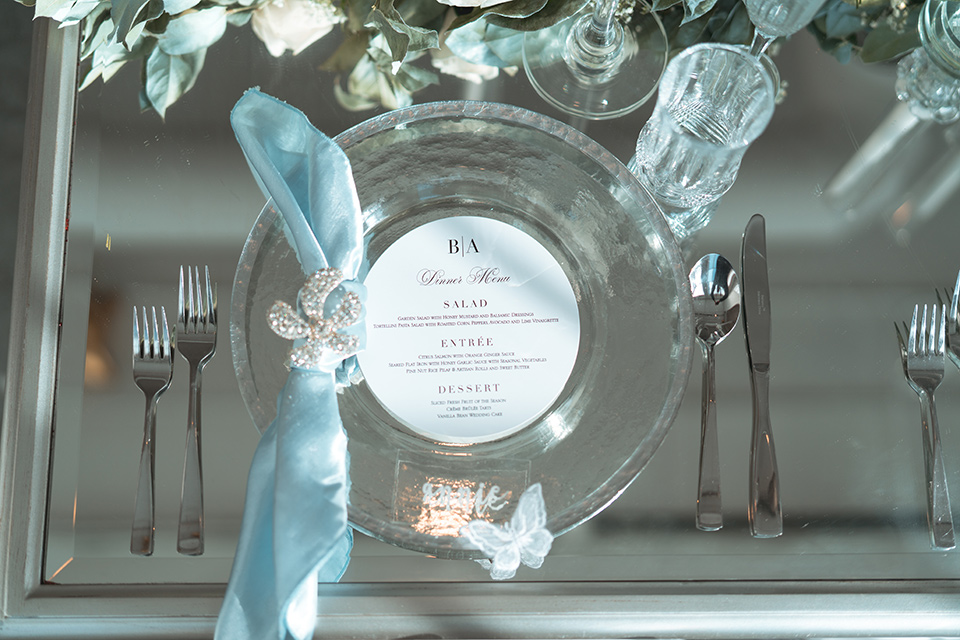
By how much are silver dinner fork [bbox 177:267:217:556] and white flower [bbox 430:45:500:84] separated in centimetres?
30

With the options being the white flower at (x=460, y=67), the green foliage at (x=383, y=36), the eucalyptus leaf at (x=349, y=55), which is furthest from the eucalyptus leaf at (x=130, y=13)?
the white flower at (x=460, y=67)

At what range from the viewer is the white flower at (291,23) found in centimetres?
67

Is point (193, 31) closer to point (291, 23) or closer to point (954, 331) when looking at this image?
point (291, 23)

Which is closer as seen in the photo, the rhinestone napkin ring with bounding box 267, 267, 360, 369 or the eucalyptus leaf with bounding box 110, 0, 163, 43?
the rhinestone napkin ring with bounding box 267, 267, 360, 369

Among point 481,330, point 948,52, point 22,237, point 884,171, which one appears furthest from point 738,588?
point 22,237

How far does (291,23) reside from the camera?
67 centimetres

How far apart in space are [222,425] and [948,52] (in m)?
0.77

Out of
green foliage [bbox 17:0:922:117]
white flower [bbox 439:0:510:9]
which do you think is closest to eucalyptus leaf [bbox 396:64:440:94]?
green foliage [bbox 17:0:922:117]

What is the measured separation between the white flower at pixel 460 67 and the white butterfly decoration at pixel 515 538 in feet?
1.31

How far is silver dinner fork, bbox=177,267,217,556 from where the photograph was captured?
56 cm

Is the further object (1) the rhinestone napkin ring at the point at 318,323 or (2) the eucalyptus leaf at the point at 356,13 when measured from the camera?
(2) the eucalyptus leaf at the point at 356,13

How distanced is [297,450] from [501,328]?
0.63ft

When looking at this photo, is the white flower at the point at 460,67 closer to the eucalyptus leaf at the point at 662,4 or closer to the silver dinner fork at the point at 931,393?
the eucalyptus leaf at the point at 662,4

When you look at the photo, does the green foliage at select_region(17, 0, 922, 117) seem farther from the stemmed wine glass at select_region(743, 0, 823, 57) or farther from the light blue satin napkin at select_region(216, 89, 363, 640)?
the light blue satin napkin at select_region(216, 89, 363, 640)
